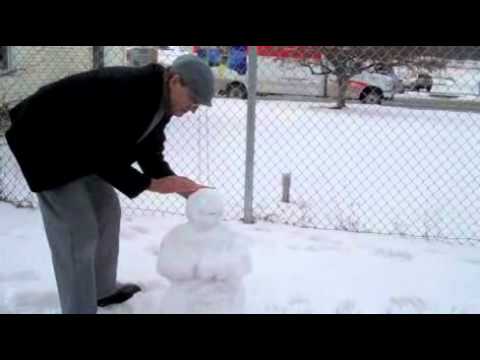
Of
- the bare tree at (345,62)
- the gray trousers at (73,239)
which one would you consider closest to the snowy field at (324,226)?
the gray trousers at (73,239)

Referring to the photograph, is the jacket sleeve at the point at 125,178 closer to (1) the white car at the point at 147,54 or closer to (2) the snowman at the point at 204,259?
(2) the snowman at the point at 204,259

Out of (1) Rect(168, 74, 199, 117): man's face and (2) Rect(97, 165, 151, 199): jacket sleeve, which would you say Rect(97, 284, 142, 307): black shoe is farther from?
(1) Rect(168, 74, 199, 117): man's face

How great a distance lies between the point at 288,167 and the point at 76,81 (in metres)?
4.97

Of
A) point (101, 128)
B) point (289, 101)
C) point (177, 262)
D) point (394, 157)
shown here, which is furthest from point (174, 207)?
point (289, 101)

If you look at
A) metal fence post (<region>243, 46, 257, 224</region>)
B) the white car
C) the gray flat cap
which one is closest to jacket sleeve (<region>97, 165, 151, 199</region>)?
the gray flat cap

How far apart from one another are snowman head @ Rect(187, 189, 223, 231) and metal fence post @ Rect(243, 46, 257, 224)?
1828mm

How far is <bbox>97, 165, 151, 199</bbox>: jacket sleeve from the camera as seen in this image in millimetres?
2396

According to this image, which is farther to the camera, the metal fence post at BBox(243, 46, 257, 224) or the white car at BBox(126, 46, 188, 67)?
the white car at BBox(126, 46, 188, 67)

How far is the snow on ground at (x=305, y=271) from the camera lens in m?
3.15

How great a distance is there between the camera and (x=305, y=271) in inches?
142

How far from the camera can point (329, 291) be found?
3.33 metres

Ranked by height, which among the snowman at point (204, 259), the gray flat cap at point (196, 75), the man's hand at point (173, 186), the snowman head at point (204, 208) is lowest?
the snowman at point (204, 259)

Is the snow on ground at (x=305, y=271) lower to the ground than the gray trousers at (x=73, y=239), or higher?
lower

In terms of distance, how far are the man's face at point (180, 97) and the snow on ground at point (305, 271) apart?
1224mm
